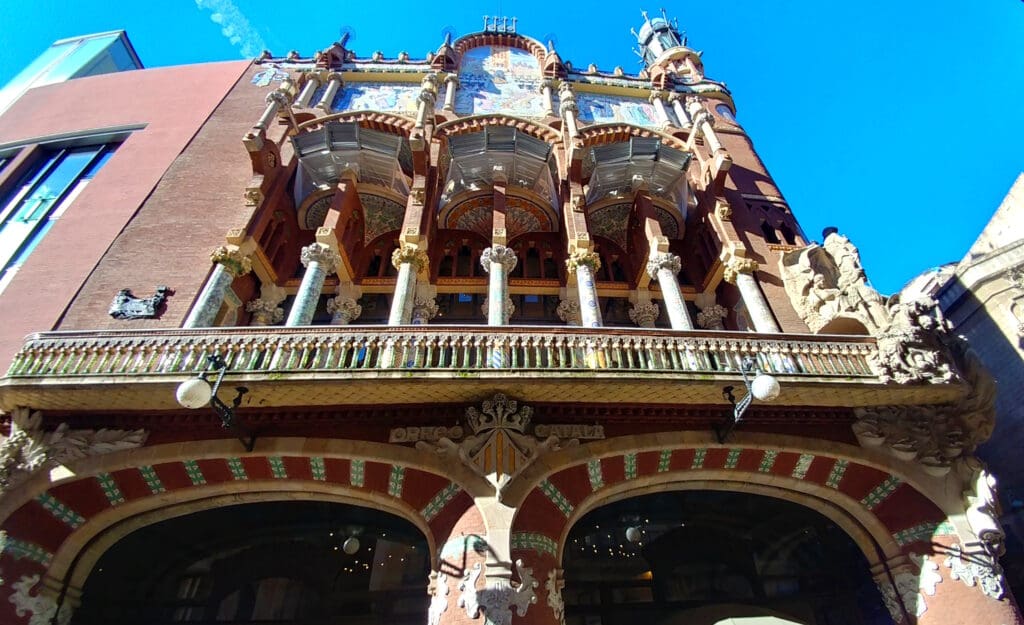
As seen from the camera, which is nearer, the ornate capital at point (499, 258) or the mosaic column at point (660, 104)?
the ornate capital at point (499, 258)

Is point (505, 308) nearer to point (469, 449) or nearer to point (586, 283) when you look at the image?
point (586, 283)

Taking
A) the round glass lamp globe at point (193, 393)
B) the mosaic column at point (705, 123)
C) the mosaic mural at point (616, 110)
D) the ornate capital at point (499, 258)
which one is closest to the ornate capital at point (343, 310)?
the ornate capital at point (499, 258)

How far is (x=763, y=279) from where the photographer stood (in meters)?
12.7

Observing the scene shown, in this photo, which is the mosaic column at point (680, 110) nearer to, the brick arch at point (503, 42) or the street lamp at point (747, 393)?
the brick arch at point (503, 42)

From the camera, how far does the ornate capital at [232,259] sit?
11.5 m

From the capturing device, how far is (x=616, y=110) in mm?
19719

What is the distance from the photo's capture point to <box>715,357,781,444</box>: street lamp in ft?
21.8

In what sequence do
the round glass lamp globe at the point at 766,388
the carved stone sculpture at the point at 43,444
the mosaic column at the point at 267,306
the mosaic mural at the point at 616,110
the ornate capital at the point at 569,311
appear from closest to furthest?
the round glass lamp globe at the point at 766,388
the carved stone sculpture at the point at 43,444
the mosaic column at the point at 267,306
the ornate capital at the point at 569,311
the mosaic mural at the point at 616,110

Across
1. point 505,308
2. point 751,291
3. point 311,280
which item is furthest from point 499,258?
point 751,291

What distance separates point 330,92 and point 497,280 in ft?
38.6

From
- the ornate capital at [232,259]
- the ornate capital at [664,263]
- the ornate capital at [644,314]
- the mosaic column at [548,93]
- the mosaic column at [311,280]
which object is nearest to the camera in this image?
the mosaic column at [311,280]

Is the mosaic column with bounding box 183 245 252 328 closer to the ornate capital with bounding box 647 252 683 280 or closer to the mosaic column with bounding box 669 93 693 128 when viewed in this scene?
the ornate capital with bounding box 647 252 683 280

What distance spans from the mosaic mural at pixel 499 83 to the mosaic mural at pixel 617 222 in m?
5.22

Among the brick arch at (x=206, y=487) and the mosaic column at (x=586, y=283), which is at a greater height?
the mosaic column at (x=586, y=283)
